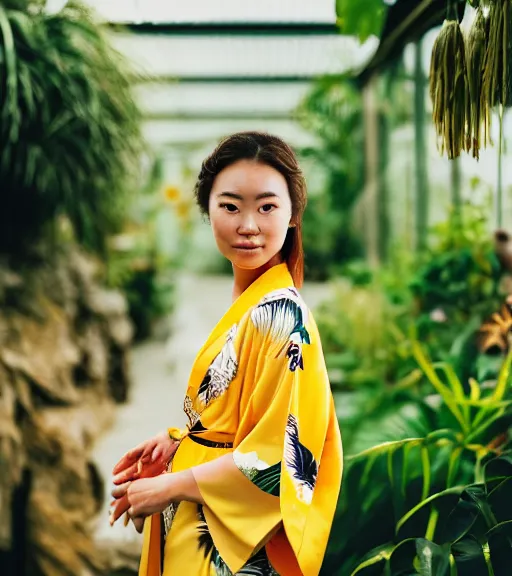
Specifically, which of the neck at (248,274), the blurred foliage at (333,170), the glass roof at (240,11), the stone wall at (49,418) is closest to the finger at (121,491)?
the neck at (248,274)

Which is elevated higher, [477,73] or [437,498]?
[477,73]

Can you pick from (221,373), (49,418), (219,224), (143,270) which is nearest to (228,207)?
(219,224)

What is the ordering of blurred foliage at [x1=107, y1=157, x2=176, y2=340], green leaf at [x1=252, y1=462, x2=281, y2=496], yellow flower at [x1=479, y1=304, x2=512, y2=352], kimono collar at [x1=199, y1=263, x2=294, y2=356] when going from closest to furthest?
green leaf at [x1=252, y1=462, x2=281, y2=496] → kimono collar at [x1=199, y1=263, x2=294, y2=356] → yellow flower at [x1=479, y1=304, x2=512, y2=352] → blurred foliage at [x1=107, y1=157, x2=176, y2=340]

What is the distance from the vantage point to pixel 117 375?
404cm

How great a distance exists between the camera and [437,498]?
1.33 metres

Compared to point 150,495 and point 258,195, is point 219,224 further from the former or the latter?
point 150,495

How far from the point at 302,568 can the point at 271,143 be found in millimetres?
607

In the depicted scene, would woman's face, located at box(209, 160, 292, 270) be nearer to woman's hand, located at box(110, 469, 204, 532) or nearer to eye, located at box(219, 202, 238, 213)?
eye, located at box(219, 202, 238, 213)

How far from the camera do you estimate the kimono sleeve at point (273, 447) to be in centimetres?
87

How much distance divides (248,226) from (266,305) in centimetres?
12

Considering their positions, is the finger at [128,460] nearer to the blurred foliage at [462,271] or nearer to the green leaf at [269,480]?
the green leaf at [269,480]

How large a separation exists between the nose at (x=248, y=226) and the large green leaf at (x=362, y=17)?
757 millimetres

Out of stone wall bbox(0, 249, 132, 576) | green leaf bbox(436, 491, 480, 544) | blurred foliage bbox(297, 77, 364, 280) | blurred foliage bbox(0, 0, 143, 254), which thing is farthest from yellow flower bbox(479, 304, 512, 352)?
blurred foliage bbox(297, 77, 364, 280)

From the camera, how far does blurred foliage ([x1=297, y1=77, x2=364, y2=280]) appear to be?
5617mm
